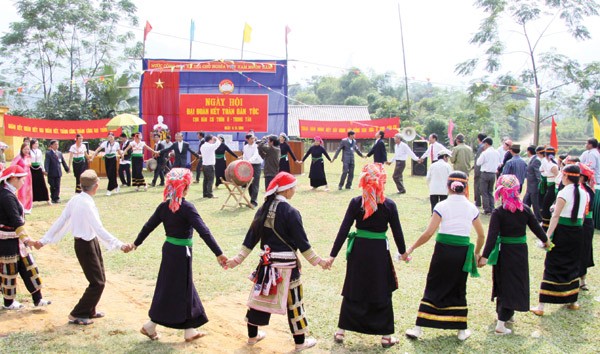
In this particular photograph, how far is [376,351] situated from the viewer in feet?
17.0

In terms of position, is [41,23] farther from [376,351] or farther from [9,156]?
[376,351]

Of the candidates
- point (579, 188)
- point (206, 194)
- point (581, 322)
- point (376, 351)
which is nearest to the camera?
point (376, 351)

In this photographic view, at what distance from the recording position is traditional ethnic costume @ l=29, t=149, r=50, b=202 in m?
12.9

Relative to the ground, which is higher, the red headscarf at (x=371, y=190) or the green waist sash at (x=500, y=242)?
the red headscarf at (x=371, y=190)

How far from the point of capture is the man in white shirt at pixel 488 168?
12086mm

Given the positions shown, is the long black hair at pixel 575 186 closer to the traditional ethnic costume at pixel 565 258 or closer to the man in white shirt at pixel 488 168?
the traditional ethnic costume at pixel 565 258

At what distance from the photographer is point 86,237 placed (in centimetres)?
557

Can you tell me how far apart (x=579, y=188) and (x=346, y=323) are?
3.36m

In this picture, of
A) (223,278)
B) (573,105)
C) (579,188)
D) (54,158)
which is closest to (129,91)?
(54,158)

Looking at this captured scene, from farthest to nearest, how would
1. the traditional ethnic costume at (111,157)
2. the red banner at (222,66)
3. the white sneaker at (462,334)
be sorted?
the red banner at (222,66) → the traditional ethnic costume at (111,157) → the white sneaker at (462,334)

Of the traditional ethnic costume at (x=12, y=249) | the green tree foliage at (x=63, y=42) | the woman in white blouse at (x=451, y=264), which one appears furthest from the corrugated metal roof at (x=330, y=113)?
the woman in white blouse at (x=451, y=264)

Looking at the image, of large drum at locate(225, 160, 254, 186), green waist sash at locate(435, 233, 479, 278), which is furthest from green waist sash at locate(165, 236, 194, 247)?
large drum at locate(225, 160, 254, 186)

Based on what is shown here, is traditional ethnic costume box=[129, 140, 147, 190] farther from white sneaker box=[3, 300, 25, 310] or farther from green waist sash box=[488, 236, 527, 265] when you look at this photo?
green waist sash box=[488, 236, 527, 265]

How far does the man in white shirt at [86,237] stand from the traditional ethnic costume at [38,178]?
8182 mm
